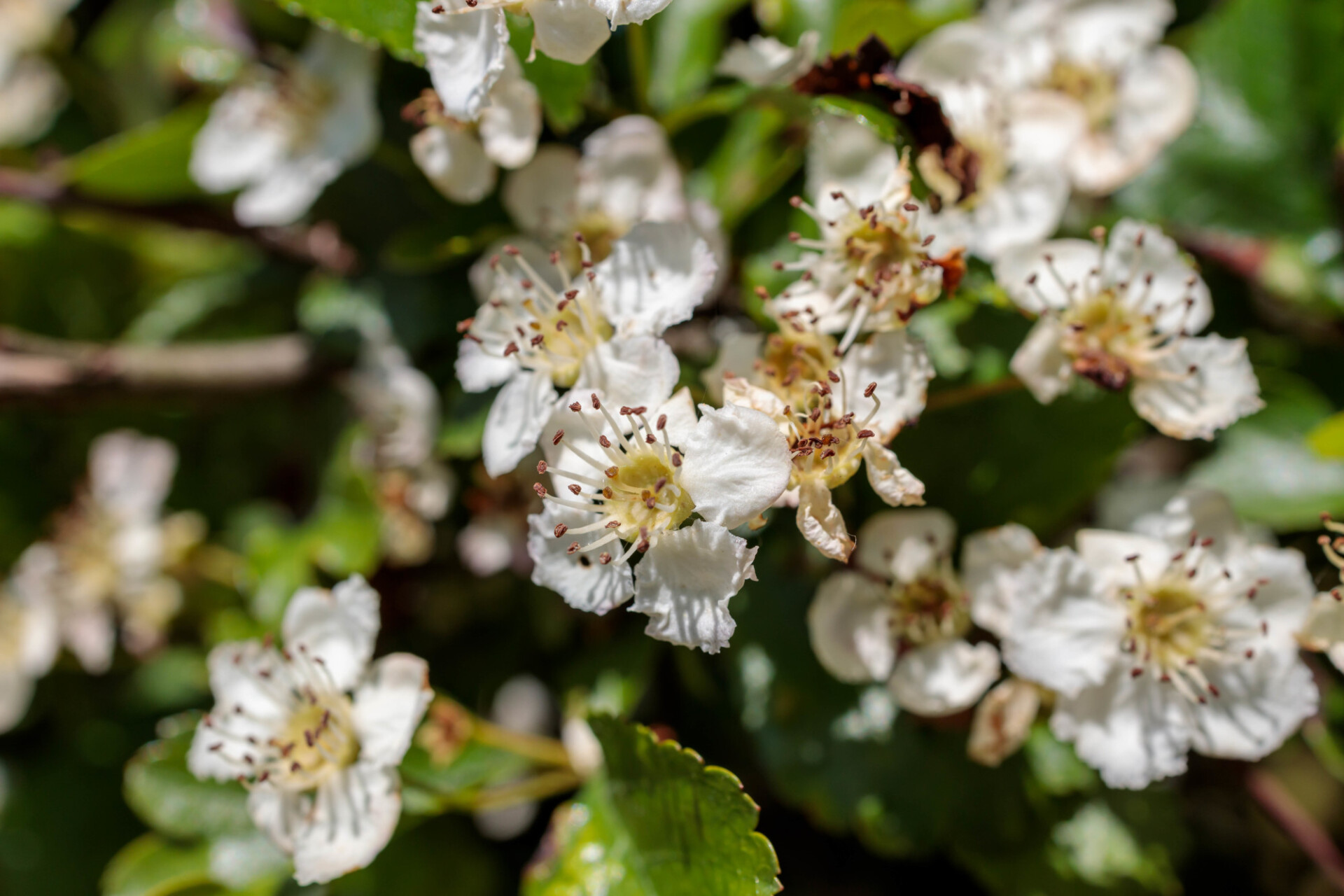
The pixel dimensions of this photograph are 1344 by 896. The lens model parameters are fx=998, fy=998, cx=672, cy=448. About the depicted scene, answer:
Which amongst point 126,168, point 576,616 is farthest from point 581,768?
point 126,168

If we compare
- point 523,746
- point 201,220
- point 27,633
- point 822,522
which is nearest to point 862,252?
point 822,522

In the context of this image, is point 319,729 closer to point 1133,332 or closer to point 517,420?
point 517,420

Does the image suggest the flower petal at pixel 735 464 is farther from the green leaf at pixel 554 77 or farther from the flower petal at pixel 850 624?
the green leaf at pixel 554 77

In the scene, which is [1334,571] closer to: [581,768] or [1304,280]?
[1304,280]

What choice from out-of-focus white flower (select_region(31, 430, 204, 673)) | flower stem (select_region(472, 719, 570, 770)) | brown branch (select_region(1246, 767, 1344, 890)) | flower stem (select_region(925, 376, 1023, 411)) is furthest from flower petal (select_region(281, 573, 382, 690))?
brown branch (select_region(1246, 767, 1344, 890))

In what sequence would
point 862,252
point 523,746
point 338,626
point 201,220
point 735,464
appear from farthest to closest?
1. point 201,220
2. point 523,746
3. point 338,626
4. point 862,252
5. point 735,464
